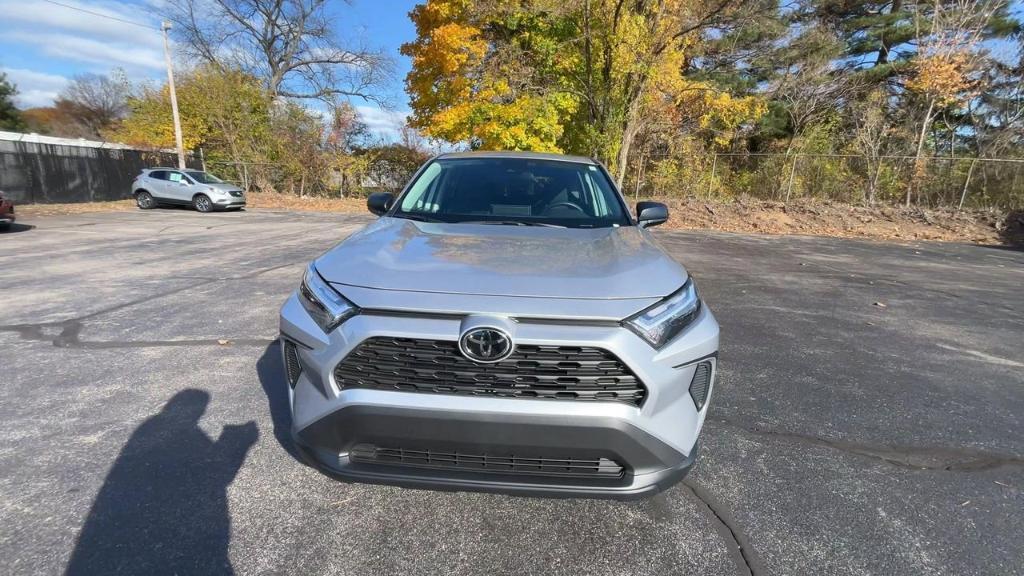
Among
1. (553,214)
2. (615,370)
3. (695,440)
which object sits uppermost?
(553,214)

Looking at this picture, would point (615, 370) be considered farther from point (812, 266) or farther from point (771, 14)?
point (771, 14)

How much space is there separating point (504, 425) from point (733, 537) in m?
1.20

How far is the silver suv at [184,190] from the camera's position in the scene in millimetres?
17891

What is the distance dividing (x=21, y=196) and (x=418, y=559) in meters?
24.4

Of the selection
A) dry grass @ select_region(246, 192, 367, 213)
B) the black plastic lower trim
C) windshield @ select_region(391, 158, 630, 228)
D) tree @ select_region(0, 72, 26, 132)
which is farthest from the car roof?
tree @ select_region(0, 72, 26, 132)

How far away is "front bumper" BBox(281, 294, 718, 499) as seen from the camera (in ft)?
5.26

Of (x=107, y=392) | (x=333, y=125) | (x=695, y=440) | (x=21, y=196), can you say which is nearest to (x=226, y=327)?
(x=107, y=392)

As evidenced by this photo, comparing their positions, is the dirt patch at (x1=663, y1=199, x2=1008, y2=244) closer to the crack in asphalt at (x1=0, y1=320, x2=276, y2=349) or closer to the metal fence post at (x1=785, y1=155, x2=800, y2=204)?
the metal fence post at (x1=785, y1=155, x2=800, y2=204)

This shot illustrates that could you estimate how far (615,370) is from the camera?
1.64 metres

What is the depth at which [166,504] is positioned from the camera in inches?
81.6

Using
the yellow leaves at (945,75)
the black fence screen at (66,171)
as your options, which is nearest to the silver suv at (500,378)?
the yellow leaves at (945,75)

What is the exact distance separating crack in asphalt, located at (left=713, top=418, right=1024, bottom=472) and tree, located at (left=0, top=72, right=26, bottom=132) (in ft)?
187

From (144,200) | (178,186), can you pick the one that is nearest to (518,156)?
(178,186)

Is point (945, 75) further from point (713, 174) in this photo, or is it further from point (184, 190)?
point (184, 190)
